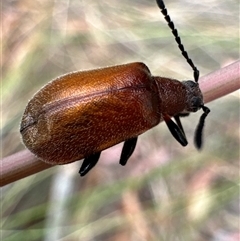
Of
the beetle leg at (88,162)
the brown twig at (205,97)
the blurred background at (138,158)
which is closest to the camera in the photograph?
the brown twig at (205,97)

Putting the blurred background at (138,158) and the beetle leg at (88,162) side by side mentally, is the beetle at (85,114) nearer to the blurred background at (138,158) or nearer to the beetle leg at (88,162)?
the beetle leg at (88,162)

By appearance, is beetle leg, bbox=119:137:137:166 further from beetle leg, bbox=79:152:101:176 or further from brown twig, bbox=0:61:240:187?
brown twig, bbox=0:61:240:187

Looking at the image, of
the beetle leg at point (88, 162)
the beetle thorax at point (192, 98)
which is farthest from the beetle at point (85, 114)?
the beetle thorax at point (192, 98)

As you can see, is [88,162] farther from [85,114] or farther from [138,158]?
[138,158]

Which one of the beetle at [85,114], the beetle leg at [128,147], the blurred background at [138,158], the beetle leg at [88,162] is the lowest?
the blurred background at [138,158]

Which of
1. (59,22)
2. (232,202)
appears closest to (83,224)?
(232,202)

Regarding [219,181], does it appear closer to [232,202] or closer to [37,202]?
[232,202]

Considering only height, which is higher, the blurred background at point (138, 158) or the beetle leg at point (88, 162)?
the beetle leg at point (88, 162)
